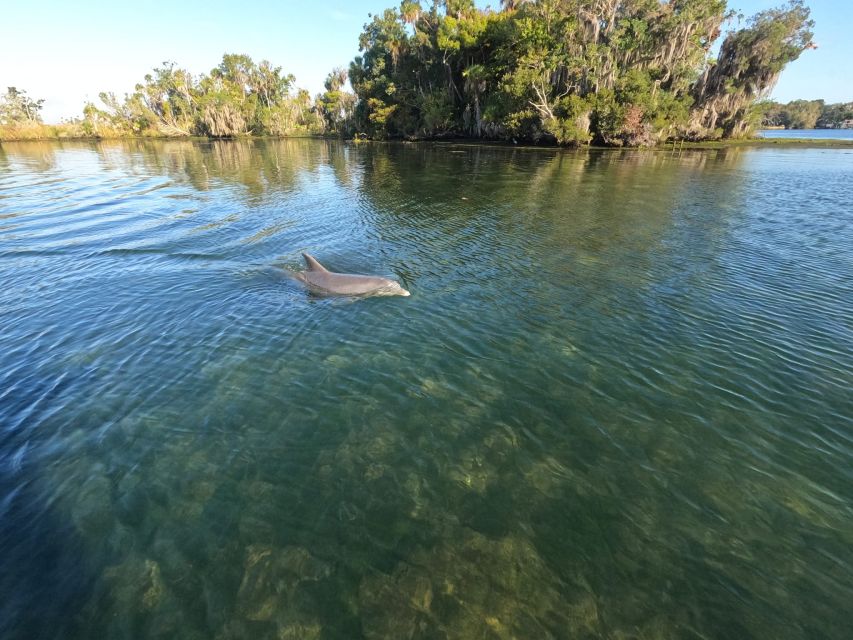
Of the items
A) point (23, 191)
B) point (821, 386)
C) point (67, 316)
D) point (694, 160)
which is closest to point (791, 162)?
point (694, 160)

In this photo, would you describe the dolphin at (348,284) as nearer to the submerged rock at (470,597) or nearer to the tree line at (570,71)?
the submerged rock at (470,597)

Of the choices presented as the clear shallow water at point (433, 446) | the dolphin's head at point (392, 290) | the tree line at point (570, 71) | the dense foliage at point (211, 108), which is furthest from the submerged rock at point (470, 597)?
the dense foliage at point (211, 108)

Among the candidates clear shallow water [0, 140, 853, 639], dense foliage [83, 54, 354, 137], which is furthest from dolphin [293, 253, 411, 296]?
dense foliage [83, 54, 354, 137]

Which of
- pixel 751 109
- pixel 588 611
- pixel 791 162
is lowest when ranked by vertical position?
pixel 588 611

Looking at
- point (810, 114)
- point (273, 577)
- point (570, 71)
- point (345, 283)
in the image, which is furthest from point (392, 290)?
point (810, 114)

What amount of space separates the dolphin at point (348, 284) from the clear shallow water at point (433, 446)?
0.69m

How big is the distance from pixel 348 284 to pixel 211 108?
15172 cm

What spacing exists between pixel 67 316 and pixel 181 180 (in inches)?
1409

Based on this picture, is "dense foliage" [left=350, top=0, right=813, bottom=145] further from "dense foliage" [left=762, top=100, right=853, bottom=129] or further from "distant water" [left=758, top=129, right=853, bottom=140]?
"dense foliage" [left=762, top=100, right=853, bottom=129]

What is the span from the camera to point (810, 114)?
184750 millimetres

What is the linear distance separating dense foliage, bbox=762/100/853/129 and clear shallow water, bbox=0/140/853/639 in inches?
9677

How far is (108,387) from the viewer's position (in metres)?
10.1

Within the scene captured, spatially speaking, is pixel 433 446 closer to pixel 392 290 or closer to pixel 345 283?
pixel 392 290

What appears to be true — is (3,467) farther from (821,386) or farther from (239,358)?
(821,386)
